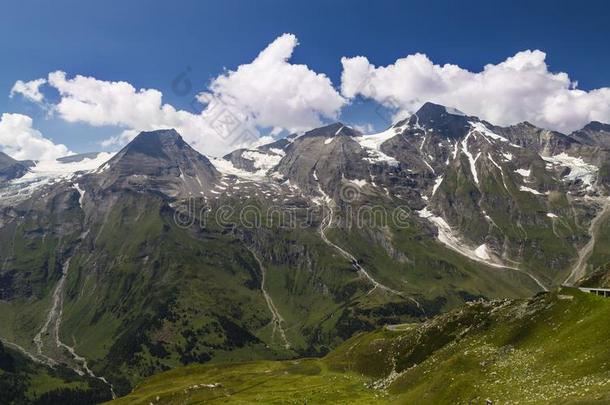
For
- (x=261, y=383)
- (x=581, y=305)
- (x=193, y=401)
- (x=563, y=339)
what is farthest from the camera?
(x=261, y=383)

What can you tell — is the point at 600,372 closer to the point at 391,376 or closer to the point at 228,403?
the point at 391,376

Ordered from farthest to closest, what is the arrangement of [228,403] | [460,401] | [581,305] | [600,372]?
[228,403], [581,305], [460,401], [600,372]

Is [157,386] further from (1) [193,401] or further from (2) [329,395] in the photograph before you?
(2) [329,395]

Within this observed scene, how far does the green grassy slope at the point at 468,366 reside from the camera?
77500 millimetres

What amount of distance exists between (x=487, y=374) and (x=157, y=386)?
14474cm

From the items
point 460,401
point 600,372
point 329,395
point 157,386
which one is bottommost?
point 157,386

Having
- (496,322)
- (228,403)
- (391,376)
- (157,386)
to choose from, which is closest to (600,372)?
(496,322)

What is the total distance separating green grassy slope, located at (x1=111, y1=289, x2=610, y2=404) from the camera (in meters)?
77.5

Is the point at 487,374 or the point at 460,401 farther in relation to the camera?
the point at 487,374

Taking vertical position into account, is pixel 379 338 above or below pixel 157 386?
above

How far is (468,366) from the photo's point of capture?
9944 cm

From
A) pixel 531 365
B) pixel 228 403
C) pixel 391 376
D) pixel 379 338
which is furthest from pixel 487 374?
pixel 379 338

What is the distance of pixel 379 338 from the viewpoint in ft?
555

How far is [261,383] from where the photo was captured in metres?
160
